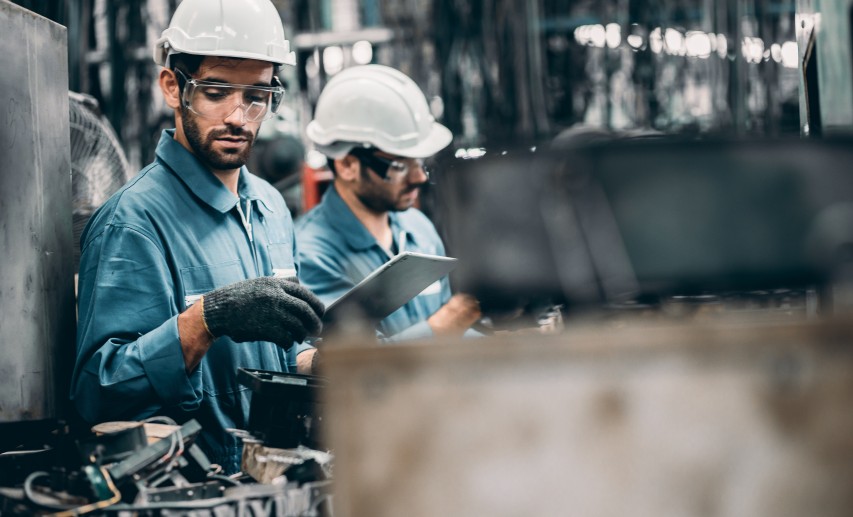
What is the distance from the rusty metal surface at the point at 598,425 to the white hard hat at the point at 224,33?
184 centimetres

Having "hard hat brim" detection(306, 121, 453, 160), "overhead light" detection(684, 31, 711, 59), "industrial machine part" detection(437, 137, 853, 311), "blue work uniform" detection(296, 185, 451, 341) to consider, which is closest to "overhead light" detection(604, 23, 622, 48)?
"overhead light" detection(684, 31, 711, 59)

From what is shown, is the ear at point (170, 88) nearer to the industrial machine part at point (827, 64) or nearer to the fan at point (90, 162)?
the fan at point (90, 162)

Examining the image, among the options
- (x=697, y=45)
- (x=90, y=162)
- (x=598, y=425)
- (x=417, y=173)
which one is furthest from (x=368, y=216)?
(x=697, y=45)

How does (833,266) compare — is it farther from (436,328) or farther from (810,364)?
(436,328)

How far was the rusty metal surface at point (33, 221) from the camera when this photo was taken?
2.27 m

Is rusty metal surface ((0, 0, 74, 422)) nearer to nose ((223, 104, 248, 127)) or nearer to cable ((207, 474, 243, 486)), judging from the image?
nose ((223, 104, 248, 127))

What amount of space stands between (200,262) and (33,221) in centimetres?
47

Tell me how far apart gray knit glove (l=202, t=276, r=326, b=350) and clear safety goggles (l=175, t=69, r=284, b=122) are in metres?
0.76

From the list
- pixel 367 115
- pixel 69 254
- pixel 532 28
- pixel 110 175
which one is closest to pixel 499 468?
pixel 69 254

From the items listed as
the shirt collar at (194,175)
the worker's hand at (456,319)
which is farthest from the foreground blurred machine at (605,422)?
the worker's hand at (456,319)

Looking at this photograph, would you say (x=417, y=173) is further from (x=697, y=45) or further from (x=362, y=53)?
(x=697, y=45)

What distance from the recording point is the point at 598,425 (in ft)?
4.18

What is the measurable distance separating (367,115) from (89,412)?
2.17m

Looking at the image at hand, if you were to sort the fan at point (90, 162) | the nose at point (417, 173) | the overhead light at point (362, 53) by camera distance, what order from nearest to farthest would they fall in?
1. the fan at point (90, 162)
2. the nose at point (417, 173)
3. the overhead light at point (362, 53)
